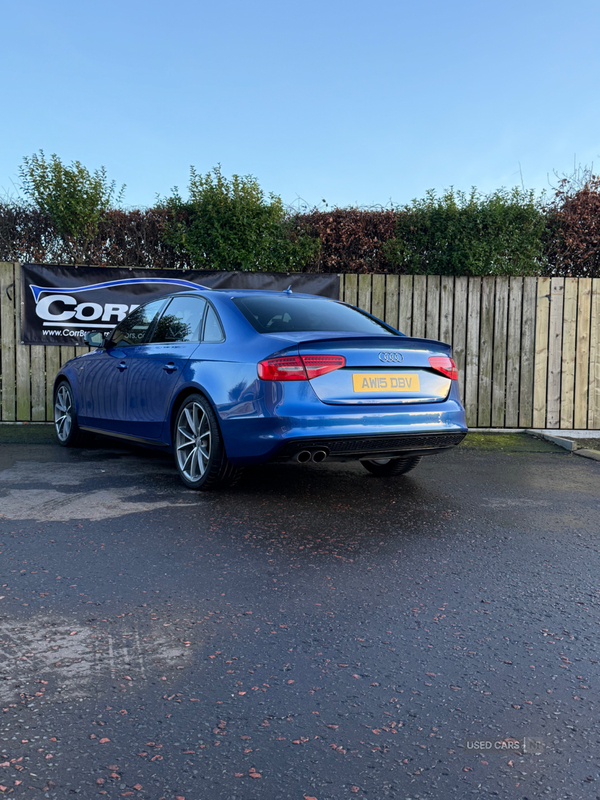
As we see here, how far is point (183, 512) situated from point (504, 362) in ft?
20.8

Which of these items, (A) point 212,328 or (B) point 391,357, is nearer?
(B) point 391,357

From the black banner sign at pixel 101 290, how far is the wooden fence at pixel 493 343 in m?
0.20

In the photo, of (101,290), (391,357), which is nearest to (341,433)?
(391,357)

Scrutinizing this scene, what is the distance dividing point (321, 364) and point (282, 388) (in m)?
0.32

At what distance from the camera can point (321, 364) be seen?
509cm

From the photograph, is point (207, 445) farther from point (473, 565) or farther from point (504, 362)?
point (504, 362)

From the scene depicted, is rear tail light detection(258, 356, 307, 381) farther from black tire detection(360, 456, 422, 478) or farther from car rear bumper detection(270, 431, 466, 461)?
black tire detection(360, 456, 422, 478)

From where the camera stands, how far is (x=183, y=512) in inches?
199

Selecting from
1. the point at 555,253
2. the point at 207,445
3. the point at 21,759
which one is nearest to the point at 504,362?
the point at 555,253

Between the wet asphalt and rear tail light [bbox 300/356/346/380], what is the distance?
95 cm

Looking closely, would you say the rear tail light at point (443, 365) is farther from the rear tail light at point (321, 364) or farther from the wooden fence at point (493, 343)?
the wooden fence at point (493, 343)

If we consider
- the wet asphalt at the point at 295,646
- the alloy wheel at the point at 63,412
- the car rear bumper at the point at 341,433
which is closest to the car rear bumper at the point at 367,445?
the car rear bumper at the point at 341,433

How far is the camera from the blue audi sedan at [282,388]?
16.5ft

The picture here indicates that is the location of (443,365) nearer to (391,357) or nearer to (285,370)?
(391,357)
